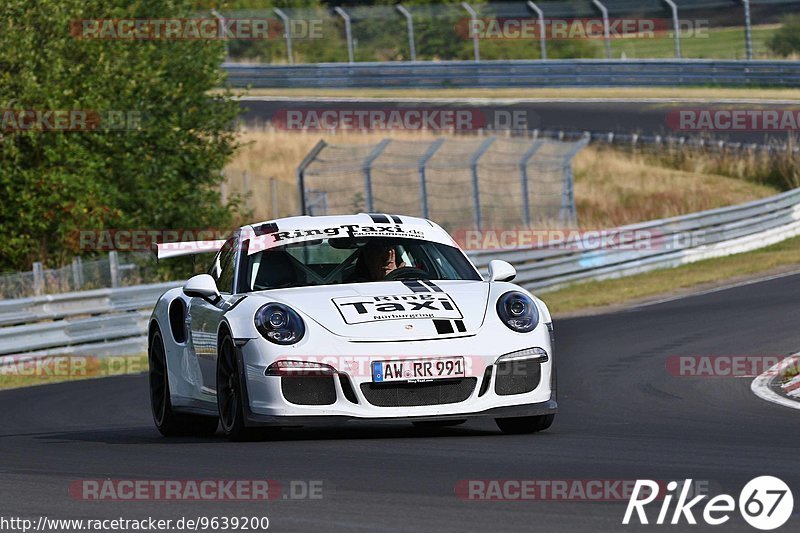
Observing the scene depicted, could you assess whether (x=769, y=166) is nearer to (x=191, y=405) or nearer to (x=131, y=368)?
(x=131, y=368)

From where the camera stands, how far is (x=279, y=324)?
338 inches

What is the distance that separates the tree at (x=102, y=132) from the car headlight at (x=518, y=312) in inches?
669

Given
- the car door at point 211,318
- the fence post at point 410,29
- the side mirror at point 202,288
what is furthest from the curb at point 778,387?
the fence post at point 410,29

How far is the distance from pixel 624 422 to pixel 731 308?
992 centimetres

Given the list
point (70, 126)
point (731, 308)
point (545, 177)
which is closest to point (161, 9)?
point (70, 126)

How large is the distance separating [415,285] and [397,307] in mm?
515

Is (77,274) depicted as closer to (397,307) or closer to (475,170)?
(475,170)

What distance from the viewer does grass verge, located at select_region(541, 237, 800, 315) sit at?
75.4ft

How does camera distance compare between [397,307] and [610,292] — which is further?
[610,292]

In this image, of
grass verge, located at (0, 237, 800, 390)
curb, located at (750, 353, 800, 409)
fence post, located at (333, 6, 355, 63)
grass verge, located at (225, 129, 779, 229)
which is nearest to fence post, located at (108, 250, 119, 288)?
grass verge, located at (0, 237, 800, 390)

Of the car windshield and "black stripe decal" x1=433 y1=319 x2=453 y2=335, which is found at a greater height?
the car windshield

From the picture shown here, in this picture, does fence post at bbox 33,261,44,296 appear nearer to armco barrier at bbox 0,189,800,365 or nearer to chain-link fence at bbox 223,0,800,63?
A: armco barrier at bbox 0,189,800,365

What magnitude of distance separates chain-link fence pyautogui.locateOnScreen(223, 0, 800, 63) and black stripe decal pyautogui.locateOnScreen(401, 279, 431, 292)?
29880 mm

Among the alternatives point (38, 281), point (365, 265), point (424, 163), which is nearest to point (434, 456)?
point (365, 265)
